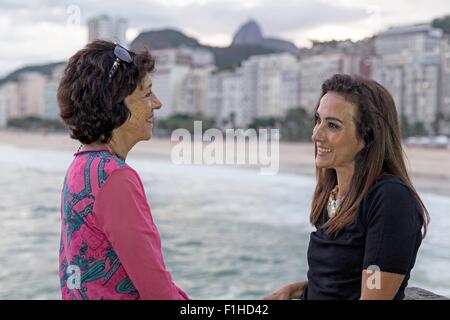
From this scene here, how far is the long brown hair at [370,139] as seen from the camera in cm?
134

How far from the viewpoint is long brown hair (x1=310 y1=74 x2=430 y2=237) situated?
1340 millimetres

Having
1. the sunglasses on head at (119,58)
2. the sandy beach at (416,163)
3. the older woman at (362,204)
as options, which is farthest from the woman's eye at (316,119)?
the sandy beach at (416,163)

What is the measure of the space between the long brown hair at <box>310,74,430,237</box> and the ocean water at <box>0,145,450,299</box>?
16.3 ft

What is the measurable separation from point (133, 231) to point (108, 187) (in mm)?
85

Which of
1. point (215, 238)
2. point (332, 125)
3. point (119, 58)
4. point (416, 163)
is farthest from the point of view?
point (416, 163)

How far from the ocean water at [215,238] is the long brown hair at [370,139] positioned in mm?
4980

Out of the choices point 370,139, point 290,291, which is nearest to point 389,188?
point 370,139

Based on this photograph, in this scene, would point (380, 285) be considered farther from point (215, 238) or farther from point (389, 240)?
point (215, 238)

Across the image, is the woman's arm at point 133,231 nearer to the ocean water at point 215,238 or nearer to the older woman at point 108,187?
the older woman at point 108,187

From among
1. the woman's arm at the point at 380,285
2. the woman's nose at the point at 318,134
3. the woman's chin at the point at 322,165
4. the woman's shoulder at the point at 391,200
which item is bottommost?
the woman's arm at the point at 380,285

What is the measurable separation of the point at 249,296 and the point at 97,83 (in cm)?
542

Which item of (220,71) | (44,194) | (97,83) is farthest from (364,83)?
(220,71)

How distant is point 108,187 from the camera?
3.59 feet

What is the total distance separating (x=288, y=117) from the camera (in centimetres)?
5047
